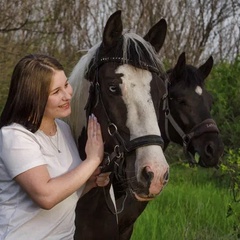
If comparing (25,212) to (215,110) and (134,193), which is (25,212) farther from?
(215,110)

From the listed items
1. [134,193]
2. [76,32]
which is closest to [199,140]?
[134,193]

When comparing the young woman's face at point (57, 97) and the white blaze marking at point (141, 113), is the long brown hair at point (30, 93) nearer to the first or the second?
the young woman's face at point (57, 97)

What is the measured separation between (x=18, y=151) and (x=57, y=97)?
30 cm

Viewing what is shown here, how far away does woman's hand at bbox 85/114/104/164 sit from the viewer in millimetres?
2279

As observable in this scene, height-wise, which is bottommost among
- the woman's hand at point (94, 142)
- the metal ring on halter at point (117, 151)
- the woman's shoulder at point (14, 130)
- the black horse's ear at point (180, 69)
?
the metal ring on halter at point (117, 151)

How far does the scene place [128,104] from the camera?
2465mm

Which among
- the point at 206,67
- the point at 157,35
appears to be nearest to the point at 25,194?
the point at 157,35

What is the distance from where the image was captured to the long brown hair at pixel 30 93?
219 cm

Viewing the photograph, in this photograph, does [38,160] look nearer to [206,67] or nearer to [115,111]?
[115,111]

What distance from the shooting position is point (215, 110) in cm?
834

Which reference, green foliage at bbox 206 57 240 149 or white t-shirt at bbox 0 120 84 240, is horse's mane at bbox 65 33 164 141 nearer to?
white t-shirt at bbox 0 120 84 240

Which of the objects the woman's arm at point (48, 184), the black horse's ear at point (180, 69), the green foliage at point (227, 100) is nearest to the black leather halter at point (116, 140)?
the woman's arm at point (48, 184)

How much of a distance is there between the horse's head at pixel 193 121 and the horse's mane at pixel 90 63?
206cm

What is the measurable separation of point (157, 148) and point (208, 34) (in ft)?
47.1
